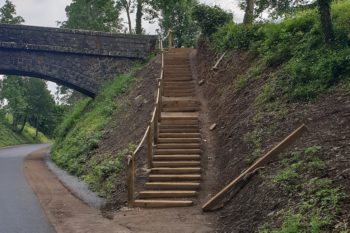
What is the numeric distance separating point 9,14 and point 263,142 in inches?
1897

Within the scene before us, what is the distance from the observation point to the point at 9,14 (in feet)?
172

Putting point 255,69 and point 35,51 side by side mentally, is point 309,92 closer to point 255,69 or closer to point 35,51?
point 255,69

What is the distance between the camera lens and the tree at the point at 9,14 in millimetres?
51656

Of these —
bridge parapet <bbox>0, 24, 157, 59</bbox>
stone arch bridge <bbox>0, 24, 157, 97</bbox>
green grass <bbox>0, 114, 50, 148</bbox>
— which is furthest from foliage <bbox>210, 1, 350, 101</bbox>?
green grass <bbox>0, 114, 50, 148</bbox>

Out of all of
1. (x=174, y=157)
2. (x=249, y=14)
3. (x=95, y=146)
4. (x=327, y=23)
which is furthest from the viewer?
(x=249, y=14)

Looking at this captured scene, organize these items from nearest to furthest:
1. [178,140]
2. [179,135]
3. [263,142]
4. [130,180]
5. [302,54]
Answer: [263,142], [130,180], [302,54], [178,140], [179,135]

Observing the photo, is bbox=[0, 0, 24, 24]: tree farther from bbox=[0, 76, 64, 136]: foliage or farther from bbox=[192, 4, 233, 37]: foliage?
bbox=[192, 4, 233, 37]: foliage

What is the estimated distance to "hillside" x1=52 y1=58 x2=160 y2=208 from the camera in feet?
46.1

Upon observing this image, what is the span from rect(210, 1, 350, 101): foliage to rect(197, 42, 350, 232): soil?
19.0 inches

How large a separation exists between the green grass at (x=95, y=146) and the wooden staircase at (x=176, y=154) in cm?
143

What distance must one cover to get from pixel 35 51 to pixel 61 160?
841 cm

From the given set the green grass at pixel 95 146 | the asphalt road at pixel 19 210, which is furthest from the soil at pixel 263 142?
the asphalt road at pixel 19 210

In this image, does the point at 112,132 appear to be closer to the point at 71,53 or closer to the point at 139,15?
the point at 71,53

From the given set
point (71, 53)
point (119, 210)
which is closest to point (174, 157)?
point (119, 210)
